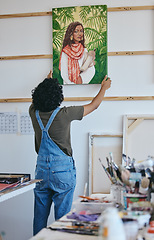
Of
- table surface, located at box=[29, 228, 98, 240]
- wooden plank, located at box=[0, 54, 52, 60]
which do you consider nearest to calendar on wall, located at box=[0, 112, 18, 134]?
wooden plank, located at box=[0, 54, 52, 60]

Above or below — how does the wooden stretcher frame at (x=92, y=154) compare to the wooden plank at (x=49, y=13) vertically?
below

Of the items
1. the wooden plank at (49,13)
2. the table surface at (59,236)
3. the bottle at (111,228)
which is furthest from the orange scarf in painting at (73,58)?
the bottle at (111,228)

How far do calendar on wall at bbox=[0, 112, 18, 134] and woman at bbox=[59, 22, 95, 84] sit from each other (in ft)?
2.16

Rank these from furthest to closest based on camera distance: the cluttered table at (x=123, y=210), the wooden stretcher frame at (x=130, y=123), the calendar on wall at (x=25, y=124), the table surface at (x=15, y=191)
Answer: the calendar on wall at (x=25, y=124) → the wooden stretcher frame at (x=130, y=123) → the table surface at (x=15, y=191) → the cluttered table at (x=123, y=210)

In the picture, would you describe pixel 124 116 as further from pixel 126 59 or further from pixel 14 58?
pixel 14 58

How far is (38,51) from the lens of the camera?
3.98 m

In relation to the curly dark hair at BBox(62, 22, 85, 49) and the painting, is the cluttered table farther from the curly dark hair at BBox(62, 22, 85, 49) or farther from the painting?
the curly dark hair at BBox(62, 22, 85, 49)

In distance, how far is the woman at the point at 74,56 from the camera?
3.87m

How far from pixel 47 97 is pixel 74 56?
101 cm

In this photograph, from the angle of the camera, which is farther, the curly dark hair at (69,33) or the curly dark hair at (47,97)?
the curly dark hair at (69,33)

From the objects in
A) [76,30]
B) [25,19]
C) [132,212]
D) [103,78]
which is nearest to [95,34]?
[76,30]

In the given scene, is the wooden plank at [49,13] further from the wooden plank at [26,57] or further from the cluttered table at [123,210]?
the cluttered table at [123,210]

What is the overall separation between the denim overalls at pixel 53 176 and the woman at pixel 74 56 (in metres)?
0.89

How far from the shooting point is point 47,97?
3.02 m
